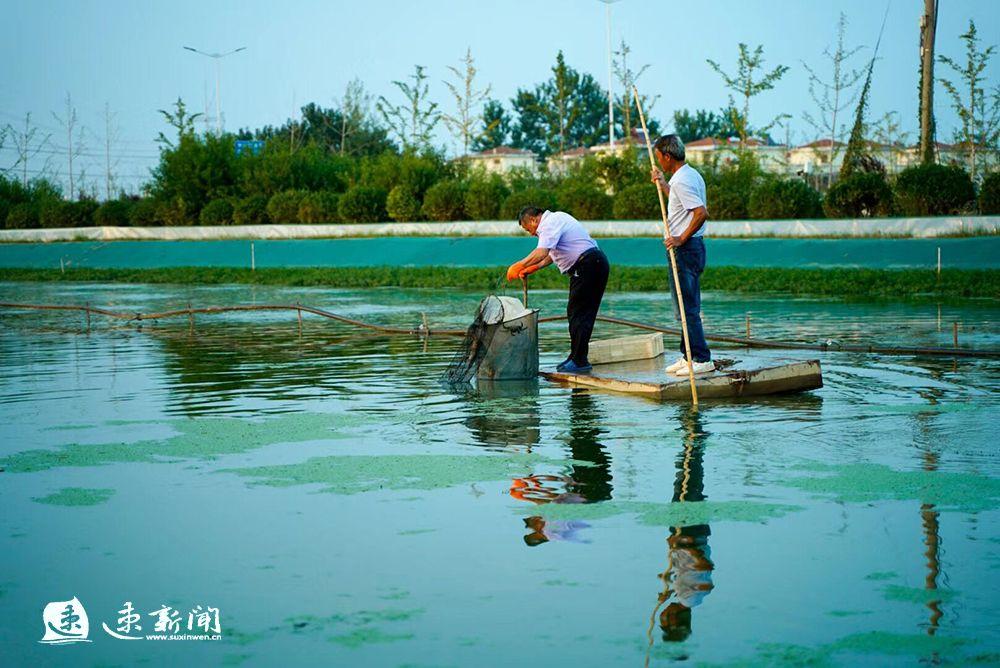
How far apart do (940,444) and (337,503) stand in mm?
3496

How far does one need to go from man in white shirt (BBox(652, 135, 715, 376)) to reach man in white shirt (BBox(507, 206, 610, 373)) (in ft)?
2.82

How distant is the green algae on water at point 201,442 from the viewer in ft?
24.6

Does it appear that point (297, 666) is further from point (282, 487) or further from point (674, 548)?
point (282, 487)

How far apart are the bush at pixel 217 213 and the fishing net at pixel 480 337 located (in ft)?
101

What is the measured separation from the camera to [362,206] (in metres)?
37.0

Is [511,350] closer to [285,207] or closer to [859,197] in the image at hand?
[859,197]

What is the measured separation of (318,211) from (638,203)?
11510 millimetres

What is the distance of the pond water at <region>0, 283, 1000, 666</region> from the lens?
14.2ft

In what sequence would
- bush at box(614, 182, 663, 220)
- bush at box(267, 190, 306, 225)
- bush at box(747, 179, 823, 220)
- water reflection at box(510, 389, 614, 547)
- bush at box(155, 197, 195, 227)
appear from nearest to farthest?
1. water reflection at box(510, 389, 614, 547)
2. bush at box(747, 179, 823, 220)
3. bush at box(614, 182, 663, 220)
4. bush at box(267, 190, 306, 225)
5. bush at box(155, 197, 195, 227)

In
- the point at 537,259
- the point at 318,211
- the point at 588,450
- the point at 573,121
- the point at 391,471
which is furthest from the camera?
the point at 573,121

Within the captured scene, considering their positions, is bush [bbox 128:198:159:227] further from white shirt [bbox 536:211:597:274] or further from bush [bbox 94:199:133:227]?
white shirt [bbox 536:211:597:274]

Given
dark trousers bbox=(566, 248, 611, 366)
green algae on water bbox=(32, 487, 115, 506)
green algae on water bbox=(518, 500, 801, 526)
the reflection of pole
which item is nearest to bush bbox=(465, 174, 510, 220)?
dark trousers bbox=(566, 248, 611, 366)

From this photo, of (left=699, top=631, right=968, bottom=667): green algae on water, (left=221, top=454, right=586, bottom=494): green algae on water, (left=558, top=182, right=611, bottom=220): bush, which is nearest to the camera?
(left=699, top=631, right=968, bottom=667): green algae on water

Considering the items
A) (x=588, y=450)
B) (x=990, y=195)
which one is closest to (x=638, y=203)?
(x=990, y=195)
